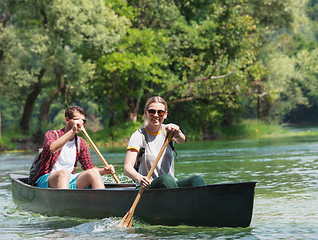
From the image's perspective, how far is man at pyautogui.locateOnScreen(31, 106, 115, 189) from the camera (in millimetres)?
5410

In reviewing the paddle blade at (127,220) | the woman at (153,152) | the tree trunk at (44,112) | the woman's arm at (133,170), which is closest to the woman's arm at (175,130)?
the woman at (153,152)

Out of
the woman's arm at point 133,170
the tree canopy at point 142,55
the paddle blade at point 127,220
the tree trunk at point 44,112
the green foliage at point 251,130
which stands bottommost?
the paddle blade at point 127,220

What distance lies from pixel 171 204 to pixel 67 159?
1.72m

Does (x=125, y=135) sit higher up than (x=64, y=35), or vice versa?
(x=64, y=35)

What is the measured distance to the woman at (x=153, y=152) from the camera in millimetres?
4578

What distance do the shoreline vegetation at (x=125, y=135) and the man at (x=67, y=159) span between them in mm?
13854

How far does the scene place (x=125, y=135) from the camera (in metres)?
21.4

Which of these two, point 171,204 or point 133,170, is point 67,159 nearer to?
point 133,170

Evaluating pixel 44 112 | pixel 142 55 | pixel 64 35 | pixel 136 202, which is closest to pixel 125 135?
pixel 142 55

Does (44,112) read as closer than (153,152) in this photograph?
No

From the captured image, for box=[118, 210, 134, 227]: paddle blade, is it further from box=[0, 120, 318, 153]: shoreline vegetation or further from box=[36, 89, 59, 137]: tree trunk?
box=[36, 89, 59, 137]: tree trunk

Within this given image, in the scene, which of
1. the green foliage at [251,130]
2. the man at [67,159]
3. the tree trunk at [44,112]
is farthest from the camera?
the green foliage at [251,130]

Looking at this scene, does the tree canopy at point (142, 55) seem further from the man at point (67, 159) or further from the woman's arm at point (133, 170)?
the woman's arm at point (133, 170)

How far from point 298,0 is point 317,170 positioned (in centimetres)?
1868
